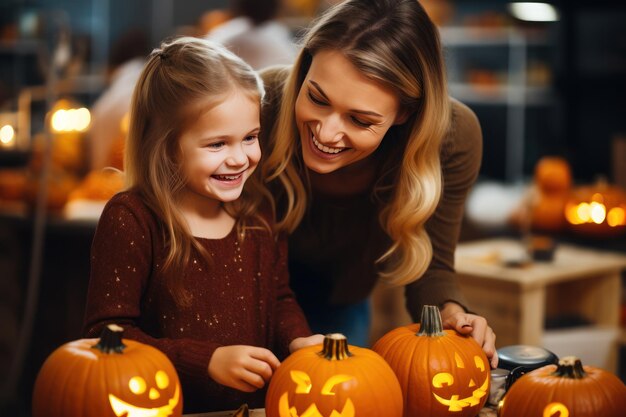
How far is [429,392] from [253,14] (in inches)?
129

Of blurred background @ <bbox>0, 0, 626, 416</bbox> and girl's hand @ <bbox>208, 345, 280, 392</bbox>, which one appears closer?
girl's hand @ <bbox>208, 345, 280, 392</bbox>

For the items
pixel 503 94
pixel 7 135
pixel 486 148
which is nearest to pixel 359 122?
pixel 7 135

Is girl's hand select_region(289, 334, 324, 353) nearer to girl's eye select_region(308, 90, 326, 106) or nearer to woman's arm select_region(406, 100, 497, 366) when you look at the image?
woman's arm select_region(406, 100, 497, 366)

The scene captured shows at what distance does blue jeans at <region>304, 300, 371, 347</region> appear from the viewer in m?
2.31

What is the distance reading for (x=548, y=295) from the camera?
3875 mm

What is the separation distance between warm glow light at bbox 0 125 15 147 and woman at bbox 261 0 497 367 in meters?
2.91

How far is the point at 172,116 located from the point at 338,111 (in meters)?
0.32

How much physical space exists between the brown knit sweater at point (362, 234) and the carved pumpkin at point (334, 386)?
0.51m

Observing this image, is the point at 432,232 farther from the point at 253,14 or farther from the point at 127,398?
the point at 253,14

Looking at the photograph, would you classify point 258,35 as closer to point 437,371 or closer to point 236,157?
point 236,157

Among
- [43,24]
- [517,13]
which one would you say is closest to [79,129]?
[43,24]

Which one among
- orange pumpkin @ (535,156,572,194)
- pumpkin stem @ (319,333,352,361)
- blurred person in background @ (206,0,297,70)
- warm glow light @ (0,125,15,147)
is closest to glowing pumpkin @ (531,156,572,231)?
orange pumpkin @ (535,156,572,194)

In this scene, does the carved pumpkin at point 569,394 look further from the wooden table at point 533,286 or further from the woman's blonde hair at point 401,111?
the wooden table at point 533,286

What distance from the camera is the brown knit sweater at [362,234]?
190 centimetres
